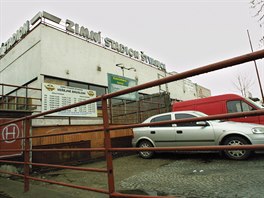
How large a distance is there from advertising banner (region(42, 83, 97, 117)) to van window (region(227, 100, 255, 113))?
588 cm

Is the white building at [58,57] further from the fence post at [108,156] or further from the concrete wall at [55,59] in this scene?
the fence post at [108,156]

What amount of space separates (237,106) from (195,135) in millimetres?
2904

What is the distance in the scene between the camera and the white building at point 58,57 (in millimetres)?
9609

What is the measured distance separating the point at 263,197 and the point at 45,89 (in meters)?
7.79

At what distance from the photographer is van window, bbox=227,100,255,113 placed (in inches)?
287

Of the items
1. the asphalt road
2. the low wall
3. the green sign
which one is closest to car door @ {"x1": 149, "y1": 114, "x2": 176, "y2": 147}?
the asphalt road

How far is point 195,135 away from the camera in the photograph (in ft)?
19.6

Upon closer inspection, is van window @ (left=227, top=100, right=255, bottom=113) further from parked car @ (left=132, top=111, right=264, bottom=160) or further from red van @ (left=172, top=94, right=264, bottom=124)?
parked car @ (left=132, top=111, right=264, bottom=160)

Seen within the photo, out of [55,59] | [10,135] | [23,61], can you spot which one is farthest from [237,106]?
[23,61]

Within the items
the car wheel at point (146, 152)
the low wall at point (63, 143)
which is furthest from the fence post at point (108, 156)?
the car wheel at point (146, 152)

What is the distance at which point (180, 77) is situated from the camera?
1549 mm

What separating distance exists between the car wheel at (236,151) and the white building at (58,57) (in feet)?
26.5

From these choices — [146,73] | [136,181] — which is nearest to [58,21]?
[146,73]

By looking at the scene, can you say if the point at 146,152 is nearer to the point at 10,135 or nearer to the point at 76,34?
the point at 10,135
